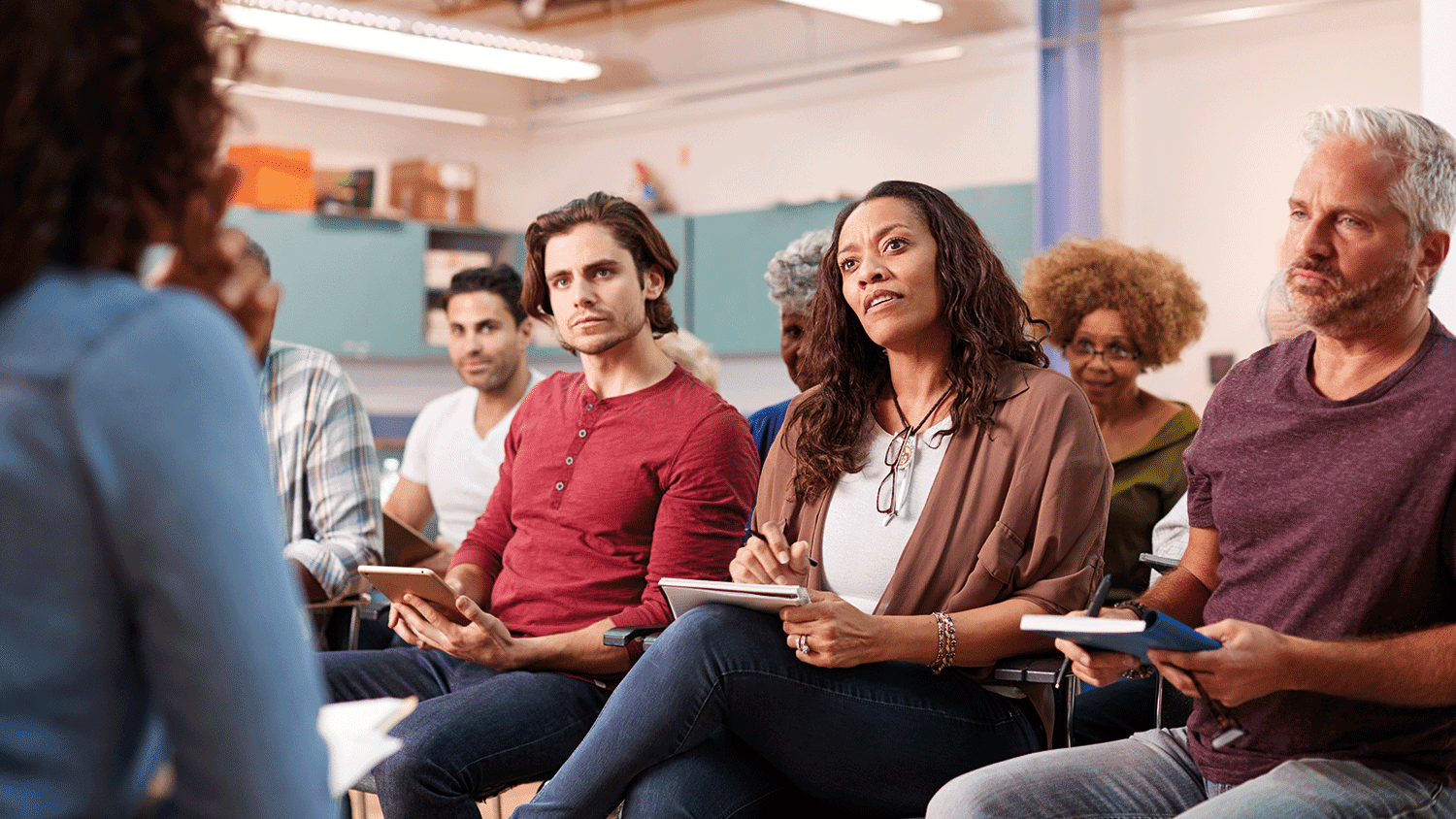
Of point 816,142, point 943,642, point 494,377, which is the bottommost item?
point 943,642

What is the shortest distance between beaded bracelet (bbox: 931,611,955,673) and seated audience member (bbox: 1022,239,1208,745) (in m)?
0.87

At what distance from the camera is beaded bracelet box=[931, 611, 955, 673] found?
1791 millimetres

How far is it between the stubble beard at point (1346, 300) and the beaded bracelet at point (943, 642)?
2.12 ft

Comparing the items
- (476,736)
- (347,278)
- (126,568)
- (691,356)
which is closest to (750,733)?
(476,736)

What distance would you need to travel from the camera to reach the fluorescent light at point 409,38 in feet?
17.6

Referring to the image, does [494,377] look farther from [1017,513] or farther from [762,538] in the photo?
[1017,513]

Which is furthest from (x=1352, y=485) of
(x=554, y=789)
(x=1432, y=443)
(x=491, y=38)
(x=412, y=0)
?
(x=412, y=0)

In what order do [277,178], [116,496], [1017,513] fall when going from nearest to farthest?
1. [116,496]
2. [1017,513]
3. [277,178]

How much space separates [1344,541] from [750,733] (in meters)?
0.83

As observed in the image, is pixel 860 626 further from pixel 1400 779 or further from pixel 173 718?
pixel 173 718

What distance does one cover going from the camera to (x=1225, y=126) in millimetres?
5488

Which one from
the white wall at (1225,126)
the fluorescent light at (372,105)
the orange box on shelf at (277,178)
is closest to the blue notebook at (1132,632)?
the white wall at (1225,126)

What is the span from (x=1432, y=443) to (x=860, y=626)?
761mm

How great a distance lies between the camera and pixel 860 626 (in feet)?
5.75
